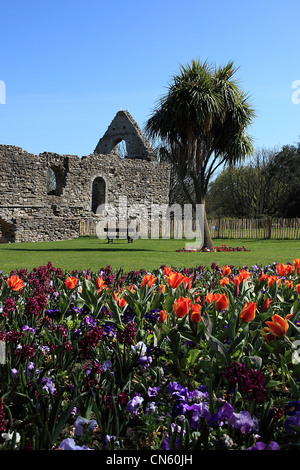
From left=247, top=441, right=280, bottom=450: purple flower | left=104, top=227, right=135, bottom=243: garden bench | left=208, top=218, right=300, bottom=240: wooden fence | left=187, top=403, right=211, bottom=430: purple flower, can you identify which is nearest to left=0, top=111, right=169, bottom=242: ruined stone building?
left=104, top=227, right=135, bottom=243: garden bench

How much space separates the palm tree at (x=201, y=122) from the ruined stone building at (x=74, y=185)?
939 cm

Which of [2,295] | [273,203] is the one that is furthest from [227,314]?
[273,203]

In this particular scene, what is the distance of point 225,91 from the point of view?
16672 mm

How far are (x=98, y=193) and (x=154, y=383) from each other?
29.7m

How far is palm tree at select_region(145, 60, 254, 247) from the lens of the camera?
16.1 m

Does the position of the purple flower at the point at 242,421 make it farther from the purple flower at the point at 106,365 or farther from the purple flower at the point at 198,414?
the purple flower at the point at 106,365

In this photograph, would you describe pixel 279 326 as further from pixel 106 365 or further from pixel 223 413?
pixel 106 365

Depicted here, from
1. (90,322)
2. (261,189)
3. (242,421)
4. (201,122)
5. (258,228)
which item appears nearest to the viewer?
(242,421)

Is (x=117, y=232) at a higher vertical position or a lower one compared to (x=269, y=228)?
lower

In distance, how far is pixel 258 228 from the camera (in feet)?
85.2

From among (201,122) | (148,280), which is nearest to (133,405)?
(148,280)

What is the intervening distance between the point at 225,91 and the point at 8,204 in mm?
15827

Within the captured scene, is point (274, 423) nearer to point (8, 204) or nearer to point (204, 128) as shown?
point (204, 128)

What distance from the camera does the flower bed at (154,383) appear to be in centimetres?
181
